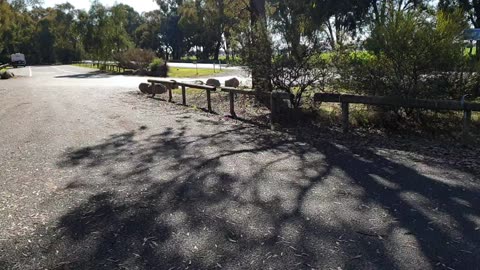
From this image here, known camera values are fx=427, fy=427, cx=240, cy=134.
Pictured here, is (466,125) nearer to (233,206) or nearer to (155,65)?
(233,206)

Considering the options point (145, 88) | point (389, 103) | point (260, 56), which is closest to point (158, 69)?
point (145, 88)

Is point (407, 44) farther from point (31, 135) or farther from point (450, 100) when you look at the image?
point (31, 135)

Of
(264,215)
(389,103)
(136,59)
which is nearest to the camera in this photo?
(264,215)

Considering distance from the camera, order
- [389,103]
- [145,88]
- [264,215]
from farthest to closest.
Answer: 1. [145,88]
2. [389,103]
3. [264,215]

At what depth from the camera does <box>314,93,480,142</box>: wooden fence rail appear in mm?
7051

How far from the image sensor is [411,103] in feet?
25.2

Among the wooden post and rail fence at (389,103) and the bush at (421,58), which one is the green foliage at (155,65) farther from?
the bush at (421,58)

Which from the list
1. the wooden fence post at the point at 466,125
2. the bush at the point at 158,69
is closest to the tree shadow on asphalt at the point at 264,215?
the wooden fence post at the point at 466,125

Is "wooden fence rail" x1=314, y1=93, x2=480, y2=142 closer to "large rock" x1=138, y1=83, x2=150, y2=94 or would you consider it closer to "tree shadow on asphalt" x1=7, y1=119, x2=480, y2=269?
"tree shadow on asphalt" x1=7, y1=119, x2=480, y2=269

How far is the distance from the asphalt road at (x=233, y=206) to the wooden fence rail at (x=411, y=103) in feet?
3.12

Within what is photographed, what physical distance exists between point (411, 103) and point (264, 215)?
4.66 meters

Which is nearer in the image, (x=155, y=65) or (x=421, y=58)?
(x=421, y=58)

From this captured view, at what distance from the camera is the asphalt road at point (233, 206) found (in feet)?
11.5

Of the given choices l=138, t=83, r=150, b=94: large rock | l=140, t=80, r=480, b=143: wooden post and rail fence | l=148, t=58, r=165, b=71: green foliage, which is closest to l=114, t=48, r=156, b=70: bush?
l=148, t=58, r=165, b=71: green foliage
